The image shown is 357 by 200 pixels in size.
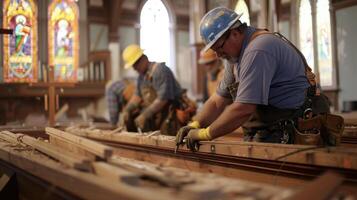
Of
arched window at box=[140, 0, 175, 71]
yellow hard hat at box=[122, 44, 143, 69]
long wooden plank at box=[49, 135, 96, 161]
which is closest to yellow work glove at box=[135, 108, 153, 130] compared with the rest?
yellow hard hat at box=[122, 44, 143, 69]

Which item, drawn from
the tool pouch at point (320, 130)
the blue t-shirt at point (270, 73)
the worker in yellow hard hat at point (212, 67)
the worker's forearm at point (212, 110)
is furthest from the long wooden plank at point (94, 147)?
the worker in yellow hard hat at point (212, 67)

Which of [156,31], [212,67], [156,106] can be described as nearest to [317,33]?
[212,67]

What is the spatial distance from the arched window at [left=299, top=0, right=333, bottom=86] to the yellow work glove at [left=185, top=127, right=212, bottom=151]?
3.10 metres

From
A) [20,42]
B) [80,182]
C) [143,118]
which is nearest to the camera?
[80,182]

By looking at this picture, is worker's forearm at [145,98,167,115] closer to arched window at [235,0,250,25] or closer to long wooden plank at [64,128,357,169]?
arched window at [235,0,250,25]

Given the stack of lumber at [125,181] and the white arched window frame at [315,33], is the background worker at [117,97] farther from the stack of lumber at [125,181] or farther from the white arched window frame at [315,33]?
the stack of lumber at [125,181]

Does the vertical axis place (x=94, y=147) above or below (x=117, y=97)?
below

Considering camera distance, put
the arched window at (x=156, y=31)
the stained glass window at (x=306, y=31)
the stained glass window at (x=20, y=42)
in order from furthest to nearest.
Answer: the arched window at (x=156, y=31), the stained glass window at (x=306, y=31), the stained glass window at (x=20, y=42)

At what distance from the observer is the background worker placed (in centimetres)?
712

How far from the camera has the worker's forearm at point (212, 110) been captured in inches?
137

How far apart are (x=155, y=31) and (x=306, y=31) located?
334 inches

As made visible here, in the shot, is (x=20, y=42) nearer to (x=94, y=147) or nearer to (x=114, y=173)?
(x=94, y=147)

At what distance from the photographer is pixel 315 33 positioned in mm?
6441

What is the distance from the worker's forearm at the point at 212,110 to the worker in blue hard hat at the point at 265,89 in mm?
299
